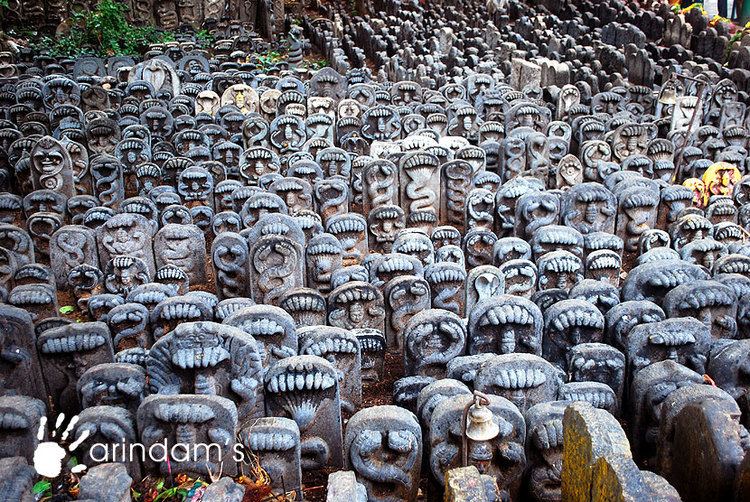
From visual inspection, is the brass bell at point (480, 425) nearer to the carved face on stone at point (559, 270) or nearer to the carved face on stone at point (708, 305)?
the carved face on stone at point (708, 305)

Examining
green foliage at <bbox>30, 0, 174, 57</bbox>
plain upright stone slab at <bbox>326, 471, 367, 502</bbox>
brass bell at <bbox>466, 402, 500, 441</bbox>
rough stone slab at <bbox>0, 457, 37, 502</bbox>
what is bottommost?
plain upright stone slab at <bbox>326, 471, 367, 502</bbox>

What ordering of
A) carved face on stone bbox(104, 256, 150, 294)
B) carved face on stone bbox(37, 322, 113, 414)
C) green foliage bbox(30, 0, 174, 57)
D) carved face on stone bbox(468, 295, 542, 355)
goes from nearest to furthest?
carved face on stone bbox(37, 322, 113, 414), carved face on stone bbox(468, 295, 542, 355), carved face on stone bbox(104, 256, 150, 294), green foliage bbox(30, 0, 174, 57)

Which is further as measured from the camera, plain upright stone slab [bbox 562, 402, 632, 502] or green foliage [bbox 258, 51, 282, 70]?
green foliage [bbox 258, 51, 282, 70]

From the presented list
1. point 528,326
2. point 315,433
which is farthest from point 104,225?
point 528,326

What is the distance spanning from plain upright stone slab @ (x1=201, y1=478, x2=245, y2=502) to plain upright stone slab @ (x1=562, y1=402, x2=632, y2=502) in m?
1.59

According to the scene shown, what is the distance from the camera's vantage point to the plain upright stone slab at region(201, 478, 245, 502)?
3.32 m

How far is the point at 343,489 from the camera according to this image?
3262mm

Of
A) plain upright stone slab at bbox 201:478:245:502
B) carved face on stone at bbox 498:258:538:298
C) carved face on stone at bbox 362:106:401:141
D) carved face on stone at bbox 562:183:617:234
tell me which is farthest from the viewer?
carved face on stone at bbox 362:106:401:141

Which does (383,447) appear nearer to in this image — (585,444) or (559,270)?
(585,444)

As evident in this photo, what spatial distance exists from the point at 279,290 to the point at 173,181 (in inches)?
121

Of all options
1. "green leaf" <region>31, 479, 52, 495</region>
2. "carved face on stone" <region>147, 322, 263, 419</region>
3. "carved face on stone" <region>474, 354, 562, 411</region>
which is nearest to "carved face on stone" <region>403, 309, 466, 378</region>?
"carved face on stone" <region>474, 354, 562, 411</region>

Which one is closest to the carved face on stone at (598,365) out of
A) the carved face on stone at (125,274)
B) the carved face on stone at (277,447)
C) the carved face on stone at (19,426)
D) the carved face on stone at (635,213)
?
the carved face on stone at (277,447)

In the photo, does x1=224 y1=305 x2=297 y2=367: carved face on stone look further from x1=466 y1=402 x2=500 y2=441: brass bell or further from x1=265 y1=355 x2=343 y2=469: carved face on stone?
x1=466 y1=402 x2=500 y2=441: brass bell

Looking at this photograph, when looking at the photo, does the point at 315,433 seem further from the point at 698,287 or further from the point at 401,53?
the point at 401,53
